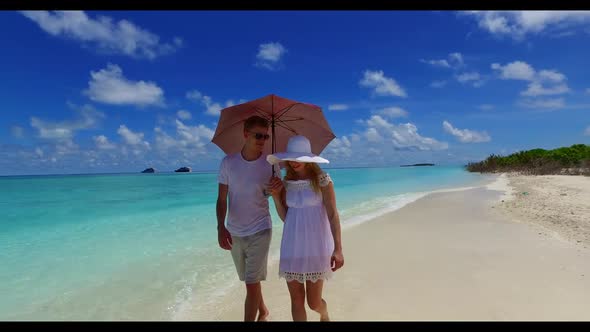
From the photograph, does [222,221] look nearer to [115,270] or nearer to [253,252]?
[253,252]

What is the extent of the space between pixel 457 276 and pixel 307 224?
3398 millimetres

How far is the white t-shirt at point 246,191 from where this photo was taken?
3.33 m

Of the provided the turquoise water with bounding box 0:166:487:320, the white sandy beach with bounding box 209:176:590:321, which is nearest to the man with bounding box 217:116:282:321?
the white sandy beach with bounding box 209:176:590:321

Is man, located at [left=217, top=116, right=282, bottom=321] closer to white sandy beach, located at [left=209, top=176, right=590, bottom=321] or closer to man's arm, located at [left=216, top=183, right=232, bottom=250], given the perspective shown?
man's arm, located at [left=216, top=183, right=232, bottom=250]

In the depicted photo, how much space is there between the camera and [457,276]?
524 centimetres

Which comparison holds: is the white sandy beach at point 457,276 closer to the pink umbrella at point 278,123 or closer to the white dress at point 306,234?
the white dress at point 306,234

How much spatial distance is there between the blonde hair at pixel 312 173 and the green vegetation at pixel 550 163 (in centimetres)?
3623

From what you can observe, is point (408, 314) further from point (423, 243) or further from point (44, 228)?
point (44, 228)

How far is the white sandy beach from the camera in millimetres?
4160

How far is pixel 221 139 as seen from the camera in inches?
154

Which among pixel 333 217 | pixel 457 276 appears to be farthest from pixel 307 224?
pixel 457 276
